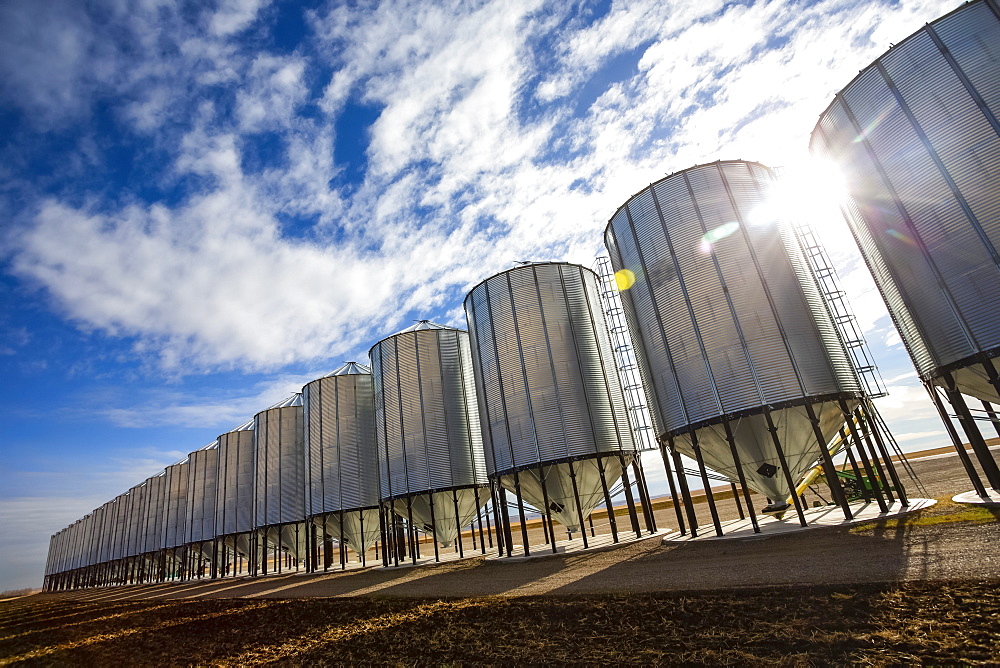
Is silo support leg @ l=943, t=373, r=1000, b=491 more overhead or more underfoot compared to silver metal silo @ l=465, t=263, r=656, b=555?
more underfoot

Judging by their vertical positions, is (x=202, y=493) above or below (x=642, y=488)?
above

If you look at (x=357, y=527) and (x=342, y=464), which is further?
(x=342, y=464)

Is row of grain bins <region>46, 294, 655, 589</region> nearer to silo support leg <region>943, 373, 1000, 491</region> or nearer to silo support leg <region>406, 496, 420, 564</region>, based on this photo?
silo support leg <region>406, 496, 420, 564</region>

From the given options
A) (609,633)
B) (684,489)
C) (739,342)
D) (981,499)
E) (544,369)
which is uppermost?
(544,369)

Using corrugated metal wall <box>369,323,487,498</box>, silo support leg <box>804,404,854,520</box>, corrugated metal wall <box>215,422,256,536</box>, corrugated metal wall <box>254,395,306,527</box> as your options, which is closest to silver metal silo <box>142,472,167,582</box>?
→ corrugated metal wall <box>215,422,256,536</box>

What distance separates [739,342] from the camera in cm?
2192

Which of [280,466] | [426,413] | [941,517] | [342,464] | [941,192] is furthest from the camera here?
[280,466]

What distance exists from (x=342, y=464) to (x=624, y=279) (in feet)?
97.0

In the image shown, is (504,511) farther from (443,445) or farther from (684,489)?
(684,489)

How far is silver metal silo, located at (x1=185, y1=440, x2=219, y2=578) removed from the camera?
60.7 m

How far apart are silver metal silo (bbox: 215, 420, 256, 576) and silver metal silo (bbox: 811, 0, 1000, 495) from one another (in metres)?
60.2

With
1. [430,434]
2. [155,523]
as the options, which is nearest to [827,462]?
[430,434]

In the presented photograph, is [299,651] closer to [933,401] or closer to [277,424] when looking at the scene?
[933,401]

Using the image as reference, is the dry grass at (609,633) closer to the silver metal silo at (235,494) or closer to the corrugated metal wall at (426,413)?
the corrugated metal wall at (426,413)
